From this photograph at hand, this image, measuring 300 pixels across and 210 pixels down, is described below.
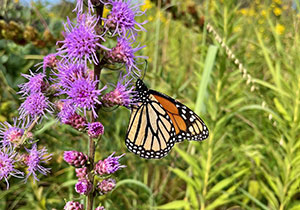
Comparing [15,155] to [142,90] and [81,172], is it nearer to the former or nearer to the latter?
[81,172]

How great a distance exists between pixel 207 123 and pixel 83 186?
1.16 m

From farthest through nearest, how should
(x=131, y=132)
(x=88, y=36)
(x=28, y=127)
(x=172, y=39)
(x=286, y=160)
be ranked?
(x=172, y=39)
(x=286, y=160)
(x=131, y=132)
(x=28, y=127)
(x=88, y=36)

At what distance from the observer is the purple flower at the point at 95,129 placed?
3.44ft

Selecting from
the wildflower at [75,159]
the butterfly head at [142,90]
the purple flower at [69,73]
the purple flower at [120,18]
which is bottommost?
the wildflower at [75,159]

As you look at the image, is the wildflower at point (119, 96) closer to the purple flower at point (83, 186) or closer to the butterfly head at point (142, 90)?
the purple flower at point (83, 186)

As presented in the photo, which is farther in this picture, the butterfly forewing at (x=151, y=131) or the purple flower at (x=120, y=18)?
the butterfly forewing at (x=151, y=131)

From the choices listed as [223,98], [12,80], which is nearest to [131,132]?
[223,98]

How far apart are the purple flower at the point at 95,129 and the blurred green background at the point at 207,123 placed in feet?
2.19

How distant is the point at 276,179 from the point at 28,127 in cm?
154

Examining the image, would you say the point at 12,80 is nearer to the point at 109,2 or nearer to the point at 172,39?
the point at 109,2

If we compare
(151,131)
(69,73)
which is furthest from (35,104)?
(151,131)

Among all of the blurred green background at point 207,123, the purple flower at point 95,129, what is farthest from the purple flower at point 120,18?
the blurred green background at point 207,123

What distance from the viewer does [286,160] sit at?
6.38 feet

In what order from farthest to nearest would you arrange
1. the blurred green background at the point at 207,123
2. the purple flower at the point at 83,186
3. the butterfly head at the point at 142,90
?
1. the blurred green background at the point at 207,123
2. the butterfly head at the point at 142,90
3. the purple flower at the point at 83,186
